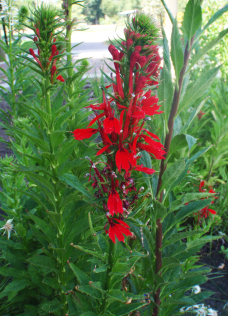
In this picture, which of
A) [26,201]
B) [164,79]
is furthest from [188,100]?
[26,201]

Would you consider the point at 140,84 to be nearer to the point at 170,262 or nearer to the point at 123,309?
the point at 170,262

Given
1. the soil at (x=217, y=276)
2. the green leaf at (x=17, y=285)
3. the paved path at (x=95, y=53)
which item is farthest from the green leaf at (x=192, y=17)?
the soil at (x=217, y=276)

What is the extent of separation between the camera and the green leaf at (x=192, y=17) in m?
0.84

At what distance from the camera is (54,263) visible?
1344 millimetres

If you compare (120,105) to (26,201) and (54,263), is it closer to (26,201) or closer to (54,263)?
(54,263)

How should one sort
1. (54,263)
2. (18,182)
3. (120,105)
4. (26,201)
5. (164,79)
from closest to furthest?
(120,105)
(164,79)
(54,263)
(18,182)
(26,201)

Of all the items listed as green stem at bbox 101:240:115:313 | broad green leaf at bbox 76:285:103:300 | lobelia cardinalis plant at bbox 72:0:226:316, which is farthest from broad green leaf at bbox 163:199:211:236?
broad green leaf at bbox 76:285:103:300

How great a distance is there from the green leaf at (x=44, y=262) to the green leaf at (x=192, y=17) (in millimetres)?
1187

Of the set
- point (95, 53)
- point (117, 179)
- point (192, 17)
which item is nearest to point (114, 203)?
point (117, 179)

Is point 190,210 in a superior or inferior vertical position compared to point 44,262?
superior

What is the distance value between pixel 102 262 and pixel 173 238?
0.31 metres

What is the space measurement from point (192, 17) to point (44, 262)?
1.25 meters

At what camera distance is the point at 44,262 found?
1.31 metres

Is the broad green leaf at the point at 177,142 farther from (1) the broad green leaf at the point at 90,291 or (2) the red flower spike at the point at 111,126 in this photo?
(1) the broad green leaf at the point at 90,291
